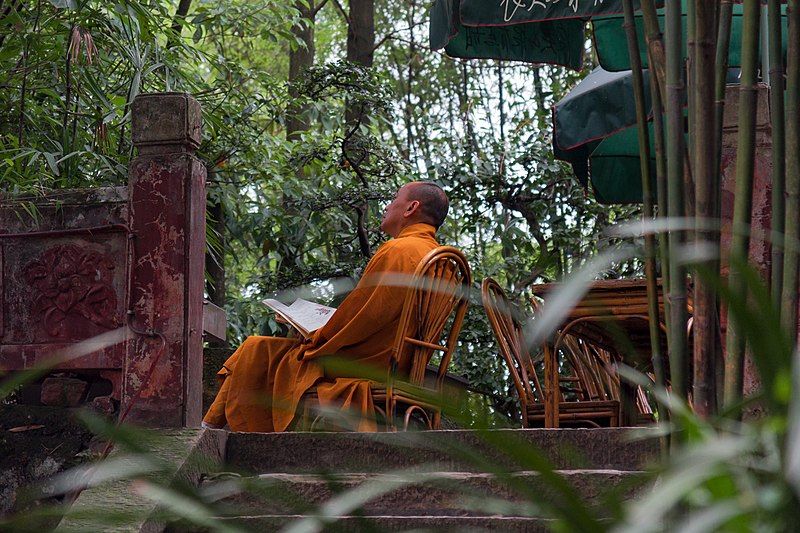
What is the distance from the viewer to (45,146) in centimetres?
532

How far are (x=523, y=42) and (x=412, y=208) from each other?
3.17 ft

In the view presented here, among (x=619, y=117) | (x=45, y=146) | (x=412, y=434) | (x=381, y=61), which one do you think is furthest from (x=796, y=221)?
(x=381, y=61)

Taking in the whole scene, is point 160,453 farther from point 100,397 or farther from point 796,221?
point 796,221

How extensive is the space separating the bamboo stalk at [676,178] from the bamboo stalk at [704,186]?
2cm

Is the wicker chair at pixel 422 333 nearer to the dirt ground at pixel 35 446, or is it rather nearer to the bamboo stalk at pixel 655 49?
the dirt ground at pixel 35 446

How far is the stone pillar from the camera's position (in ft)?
11.9

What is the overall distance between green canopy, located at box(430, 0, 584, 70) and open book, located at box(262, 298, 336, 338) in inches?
53.7

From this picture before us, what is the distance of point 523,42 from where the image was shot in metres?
5.55

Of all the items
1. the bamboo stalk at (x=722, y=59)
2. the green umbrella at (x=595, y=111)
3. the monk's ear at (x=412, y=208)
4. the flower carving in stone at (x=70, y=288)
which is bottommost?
the flower carving in stone at (x=70, y=288)

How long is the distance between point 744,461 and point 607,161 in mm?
5170

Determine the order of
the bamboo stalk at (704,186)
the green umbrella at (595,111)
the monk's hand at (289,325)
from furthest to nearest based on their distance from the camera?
1. the green umbrella at (595,111)
2. the monk's hand at (289,325)
3. the bamboo stalk at (704,186)

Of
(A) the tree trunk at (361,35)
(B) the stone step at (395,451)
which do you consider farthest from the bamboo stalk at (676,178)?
(A) the tree trunk at (361,35)

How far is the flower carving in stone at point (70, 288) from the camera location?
150 inches

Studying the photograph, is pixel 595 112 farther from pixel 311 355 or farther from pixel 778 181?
pixel 778 181
